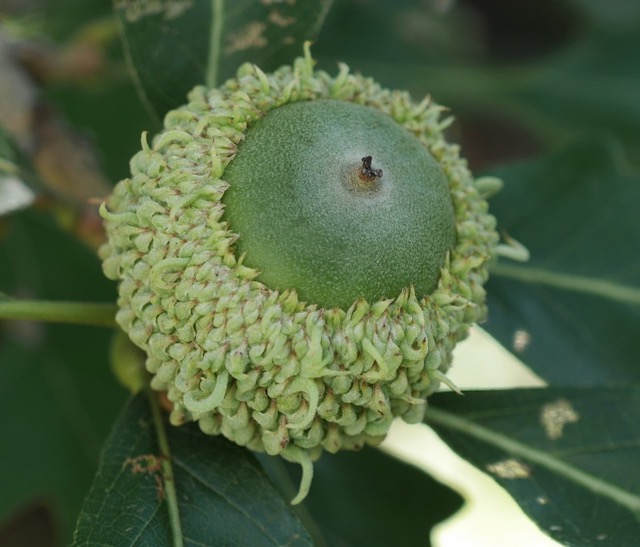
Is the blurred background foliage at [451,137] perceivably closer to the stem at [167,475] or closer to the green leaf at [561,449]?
the green leaf at [561,449]

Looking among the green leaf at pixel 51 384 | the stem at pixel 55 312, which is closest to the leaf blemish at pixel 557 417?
the stem at pixel 55 312

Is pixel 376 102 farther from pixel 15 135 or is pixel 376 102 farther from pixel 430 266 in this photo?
pixel 15 135

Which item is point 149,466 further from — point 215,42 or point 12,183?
point 215,42

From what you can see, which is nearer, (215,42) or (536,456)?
(536,456)

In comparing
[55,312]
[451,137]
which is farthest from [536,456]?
[451,137]

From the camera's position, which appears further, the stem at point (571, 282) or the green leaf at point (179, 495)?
the stem at point (571, 282)

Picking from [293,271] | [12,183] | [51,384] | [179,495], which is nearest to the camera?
[293,271]
